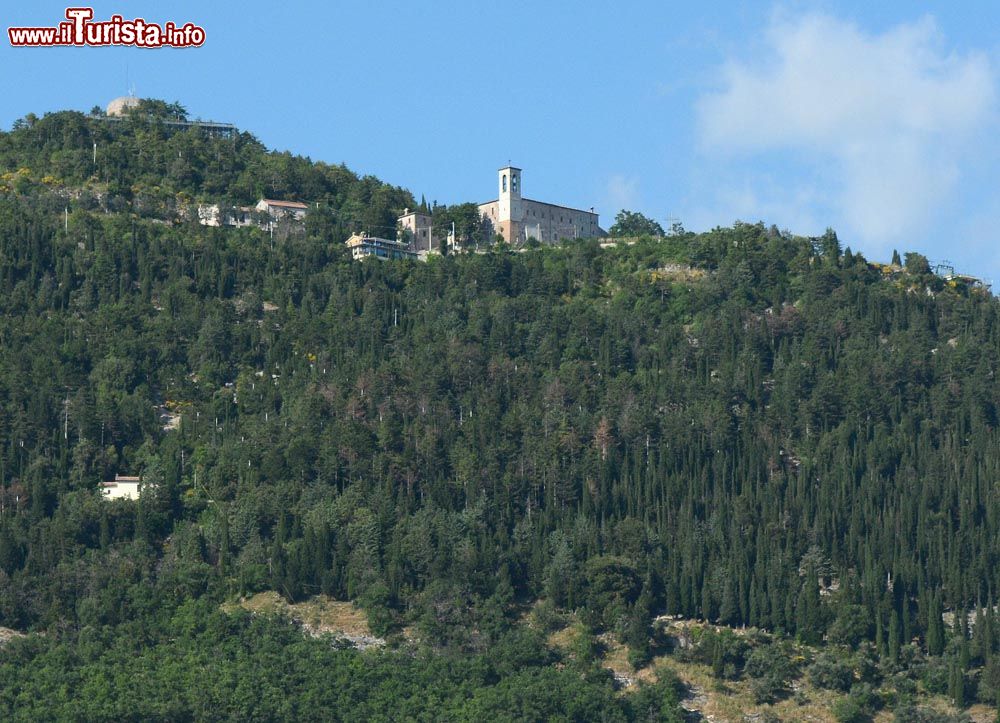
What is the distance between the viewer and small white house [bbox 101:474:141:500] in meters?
115

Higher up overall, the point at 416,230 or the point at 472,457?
the point at 416,230

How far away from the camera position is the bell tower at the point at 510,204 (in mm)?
160125

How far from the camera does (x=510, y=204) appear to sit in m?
161

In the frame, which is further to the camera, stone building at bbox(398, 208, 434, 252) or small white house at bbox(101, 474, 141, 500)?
stone building at bbox(398, 208, 434, 252)

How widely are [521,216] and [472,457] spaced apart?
4782 centimetres

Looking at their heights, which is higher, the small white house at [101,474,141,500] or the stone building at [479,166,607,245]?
the stone building at [479,166,607,245]

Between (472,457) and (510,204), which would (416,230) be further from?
(472,457)

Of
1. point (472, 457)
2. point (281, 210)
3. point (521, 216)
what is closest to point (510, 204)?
point (521, 216)

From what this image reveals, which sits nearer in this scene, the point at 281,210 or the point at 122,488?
the point at 122,488

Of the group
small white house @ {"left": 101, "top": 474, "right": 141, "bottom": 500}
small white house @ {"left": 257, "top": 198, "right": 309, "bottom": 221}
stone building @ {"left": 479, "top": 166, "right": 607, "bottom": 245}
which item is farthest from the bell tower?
small white house @ {"left": 101, "top": 474, "right": 141, "bottom": 500}

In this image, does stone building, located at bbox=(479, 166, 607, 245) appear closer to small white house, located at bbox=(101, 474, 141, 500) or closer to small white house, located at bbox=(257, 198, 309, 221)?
small white house, located at bbox=(257, 198, 309, 221)

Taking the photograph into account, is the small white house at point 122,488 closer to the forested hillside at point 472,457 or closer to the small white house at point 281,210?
the forested hillside at point 472,457

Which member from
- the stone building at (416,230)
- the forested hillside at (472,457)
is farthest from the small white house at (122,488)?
the stone building at (416,230)

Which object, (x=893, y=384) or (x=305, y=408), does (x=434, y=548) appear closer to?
(x=305, y=408)
